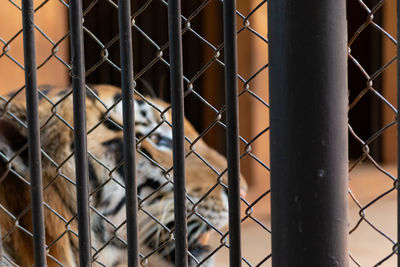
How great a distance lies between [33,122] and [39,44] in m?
2.66

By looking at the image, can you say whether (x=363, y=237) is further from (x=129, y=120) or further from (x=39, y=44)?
(x=129, y=120)

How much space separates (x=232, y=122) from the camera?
1328 millimetres

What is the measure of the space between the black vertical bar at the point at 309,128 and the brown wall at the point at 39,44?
96.3 inches

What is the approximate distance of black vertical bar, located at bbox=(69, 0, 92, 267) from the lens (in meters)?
1.43

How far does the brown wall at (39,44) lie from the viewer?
3.79 meters

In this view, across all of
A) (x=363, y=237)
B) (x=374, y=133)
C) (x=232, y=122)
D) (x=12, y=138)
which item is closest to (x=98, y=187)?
(x=12, y=138)

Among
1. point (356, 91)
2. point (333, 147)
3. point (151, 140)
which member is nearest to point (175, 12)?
point (333, 147)

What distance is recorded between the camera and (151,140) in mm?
2750

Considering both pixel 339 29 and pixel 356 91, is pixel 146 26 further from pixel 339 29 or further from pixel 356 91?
pixel 339 29

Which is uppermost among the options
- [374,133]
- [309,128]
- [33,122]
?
[33,122]

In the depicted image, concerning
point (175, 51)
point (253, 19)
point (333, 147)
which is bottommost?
point (333, 147)

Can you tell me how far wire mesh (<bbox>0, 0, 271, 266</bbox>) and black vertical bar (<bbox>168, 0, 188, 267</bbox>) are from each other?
0.08 m

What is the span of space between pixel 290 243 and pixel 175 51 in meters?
0.44

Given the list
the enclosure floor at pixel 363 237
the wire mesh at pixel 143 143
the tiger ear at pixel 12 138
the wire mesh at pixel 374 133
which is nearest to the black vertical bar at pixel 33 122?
the wire mesh at pixel 143 143
